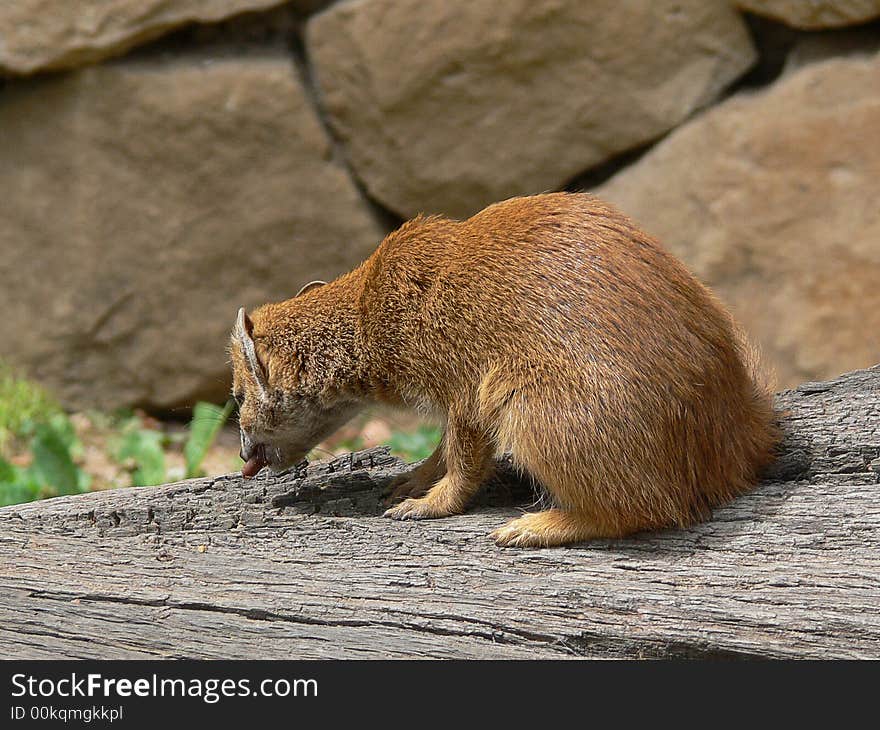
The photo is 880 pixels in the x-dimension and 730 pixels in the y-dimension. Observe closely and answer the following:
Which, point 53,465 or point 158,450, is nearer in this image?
point 53,465

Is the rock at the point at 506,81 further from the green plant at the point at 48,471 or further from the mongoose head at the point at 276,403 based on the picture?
the mongoose head at the point at 276,403

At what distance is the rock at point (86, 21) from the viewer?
493 cm

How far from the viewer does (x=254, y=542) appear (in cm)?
293

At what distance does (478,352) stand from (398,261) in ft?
1.24

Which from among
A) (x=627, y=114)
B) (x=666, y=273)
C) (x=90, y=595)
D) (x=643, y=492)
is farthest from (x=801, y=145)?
(x=90, y=595)

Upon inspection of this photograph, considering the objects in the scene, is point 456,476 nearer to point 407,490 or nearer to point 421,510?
point 421,510

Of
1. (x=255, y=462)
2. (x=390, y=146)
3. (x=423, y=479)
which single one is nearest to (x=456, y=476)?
(x=423, y=479)

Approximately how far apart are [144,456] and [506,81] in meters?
2.26

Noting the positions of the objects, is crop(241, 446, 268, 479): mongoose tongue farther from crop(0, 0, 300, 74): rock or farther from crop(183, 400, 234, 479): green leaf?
crop(0, 0, 300, 74): rock

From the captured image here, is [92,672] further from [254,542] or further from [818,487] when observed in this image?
[818,487]

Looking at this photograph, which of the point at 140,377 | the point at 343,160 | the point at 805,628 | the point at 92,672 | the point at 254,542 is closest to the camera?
the point at 805,628

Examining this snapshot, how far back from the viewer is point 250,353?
119 inches

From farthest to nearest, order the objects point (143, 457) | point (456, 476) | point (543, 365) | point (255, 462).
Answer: point (143, 457) → point (255, 462) → point (456, 476) → point (543, 365)

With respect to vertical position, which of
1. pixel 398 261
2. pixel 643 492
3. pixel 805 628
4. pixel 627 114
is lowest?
pixel 805 628
